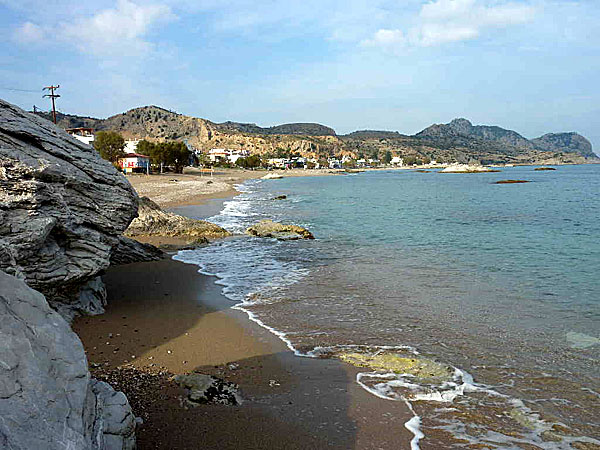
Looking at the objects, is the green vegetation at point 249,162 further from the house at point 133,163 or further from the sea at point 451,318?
the sea at point 451,318

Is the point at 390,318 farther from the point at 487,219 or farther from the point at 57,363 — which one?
the point at 487,219

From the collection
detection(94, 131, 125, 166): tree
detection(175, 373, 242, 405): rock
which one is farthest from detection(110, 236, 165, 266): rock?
detection(94, 131, 125, 166): tree

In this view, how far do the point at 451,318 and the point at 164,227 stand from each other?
13438 mm

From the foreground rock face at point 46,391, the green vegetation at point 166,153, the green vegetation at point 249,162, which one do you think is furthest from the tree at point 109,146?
the green vegetation at point 249,162

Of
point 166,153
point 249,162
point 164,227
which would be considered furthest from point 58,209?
point 249,162

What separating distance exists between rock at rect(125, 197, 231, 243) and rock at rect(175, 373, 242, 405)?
A: 1282 cm

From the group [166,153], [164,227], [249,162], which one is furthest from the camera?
[249,162]

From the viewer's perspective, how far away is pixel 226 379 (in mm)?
6625

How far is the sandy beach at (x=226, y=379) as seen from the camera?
5.11 m

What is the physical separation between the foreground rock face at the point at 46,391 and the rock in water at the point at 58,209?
11.4 ft

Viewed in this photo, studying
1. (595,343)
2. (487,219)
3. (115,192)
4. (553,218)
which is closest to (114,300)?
(115,192)

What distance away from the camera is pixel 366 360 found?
752cm

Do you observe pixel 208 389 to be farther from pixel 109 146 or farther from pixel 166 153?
pixel 166 153

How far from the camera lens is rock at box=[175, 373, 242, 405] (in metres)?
5.74
